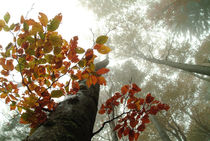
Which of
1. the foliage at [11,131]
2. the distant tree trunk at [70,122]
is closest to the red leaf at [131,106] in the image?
the distant tree trunk at [70,122]

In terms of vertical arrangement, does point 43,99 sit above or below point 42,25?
below

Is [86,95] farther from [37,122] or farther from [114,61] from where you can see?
[114,61]

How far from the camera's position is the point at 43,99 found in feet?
2.38

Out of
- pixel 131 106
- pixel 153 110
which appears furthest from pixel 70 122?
pixel 153 110

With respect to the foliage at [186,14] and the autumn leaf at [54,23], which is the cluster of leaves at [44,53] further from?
the foliage at [186,14]

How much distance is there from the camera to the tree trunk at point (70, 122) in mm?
449

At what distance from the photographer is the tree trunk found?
45 cm

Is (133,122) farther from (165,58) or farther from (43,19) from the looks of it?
(165,58)

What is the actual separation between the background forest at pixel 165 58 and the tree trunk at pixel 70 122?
4502 mm

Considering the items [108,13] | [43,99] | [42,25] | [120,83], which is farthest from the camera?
[120,83]

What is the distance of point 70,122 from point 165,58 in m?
7.22

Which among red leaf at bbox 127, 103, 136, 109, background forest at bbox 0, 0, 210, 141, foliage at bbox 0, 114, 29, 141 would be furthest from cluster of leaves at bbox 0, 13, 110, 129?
foliage at bbox 0, 114, 29, 141

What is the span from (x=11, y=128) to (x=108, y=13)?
512 inches

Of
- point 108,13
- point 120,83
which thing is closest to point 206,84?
point 120,83
